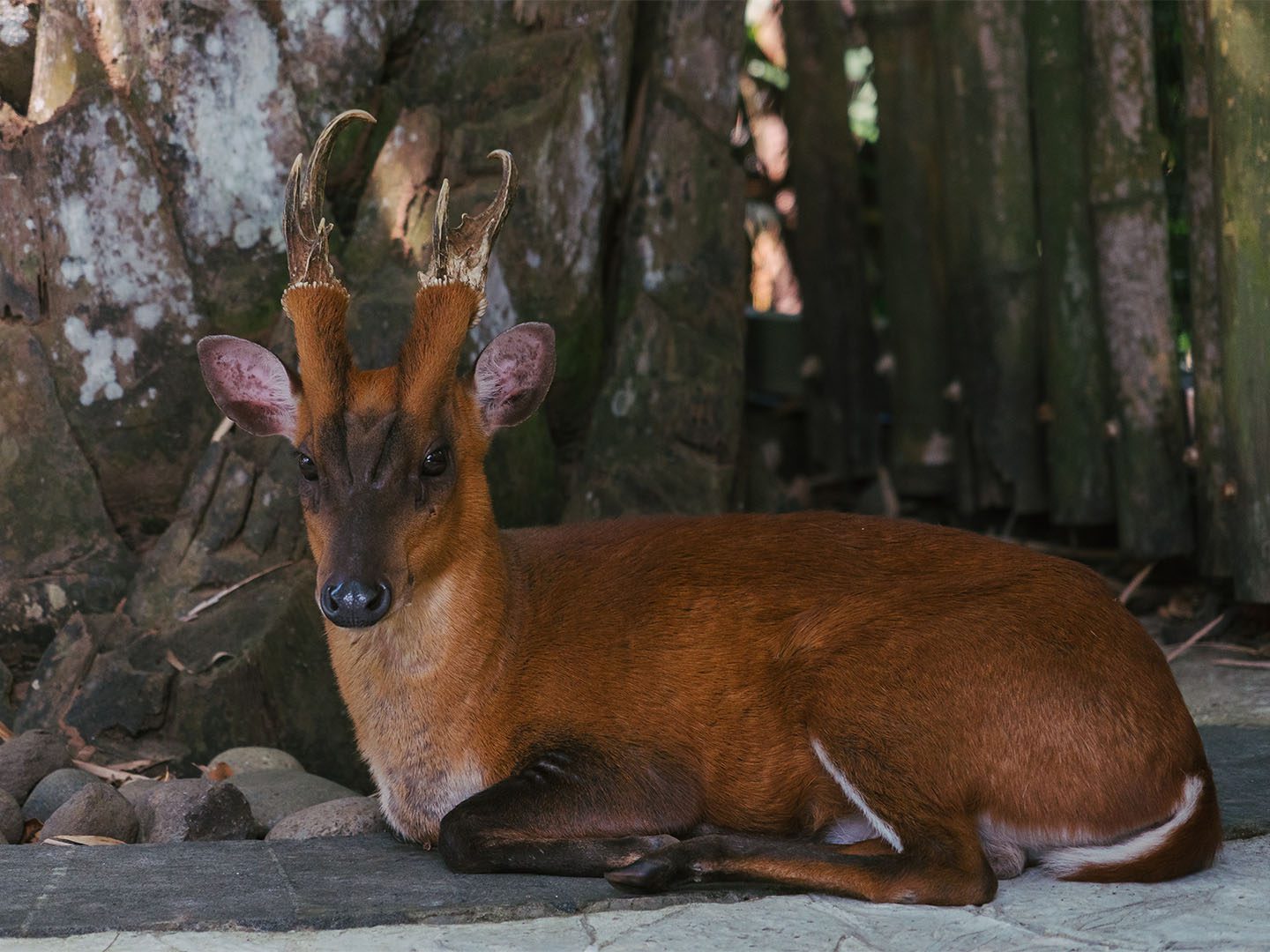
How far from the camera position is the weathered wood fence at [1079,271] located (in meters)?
5.87

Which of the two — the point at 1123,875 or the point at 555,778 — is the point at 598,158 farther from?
the point at 1123,875

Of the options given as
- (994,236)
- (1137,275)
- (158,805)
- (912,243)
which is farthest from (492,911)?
(912,243)

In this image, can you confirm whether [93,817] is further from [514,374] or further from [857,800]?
[857,800]

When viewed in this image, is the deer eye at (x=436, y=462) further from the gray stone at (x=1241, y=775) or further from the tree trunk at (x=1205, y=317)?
the tree trunk at (x=1205, y=317)

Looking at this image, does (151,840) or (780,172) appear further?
(780,172)

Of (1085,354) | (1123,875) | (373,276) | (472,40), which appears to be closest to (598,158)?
(472,40)

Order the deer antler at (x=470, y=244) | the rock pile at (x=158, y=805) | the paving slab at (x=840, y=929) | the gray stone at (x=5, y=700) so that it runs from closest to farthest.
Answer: the paving slab at (x=840, y=929) < the deer antler at (x=470, y=244) < the rock pile at (x=158, y=805) < the gray stone at (x=5, y=700)

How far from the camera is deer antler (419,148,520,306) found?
15.4 ft

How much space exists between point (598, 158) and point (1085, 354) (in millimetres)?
2272

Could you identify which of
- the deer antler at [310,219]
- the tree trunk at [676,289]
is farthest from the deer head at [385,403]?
the tree trunk at [676,289]

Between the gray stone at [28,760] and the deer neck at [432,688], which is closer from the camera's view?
the deer neck at [432,688]

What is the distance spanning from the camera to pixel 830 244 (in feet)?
27.0

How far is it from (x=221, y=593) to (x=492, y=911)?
7.28 ft

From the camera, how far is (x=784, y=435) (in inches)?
346
